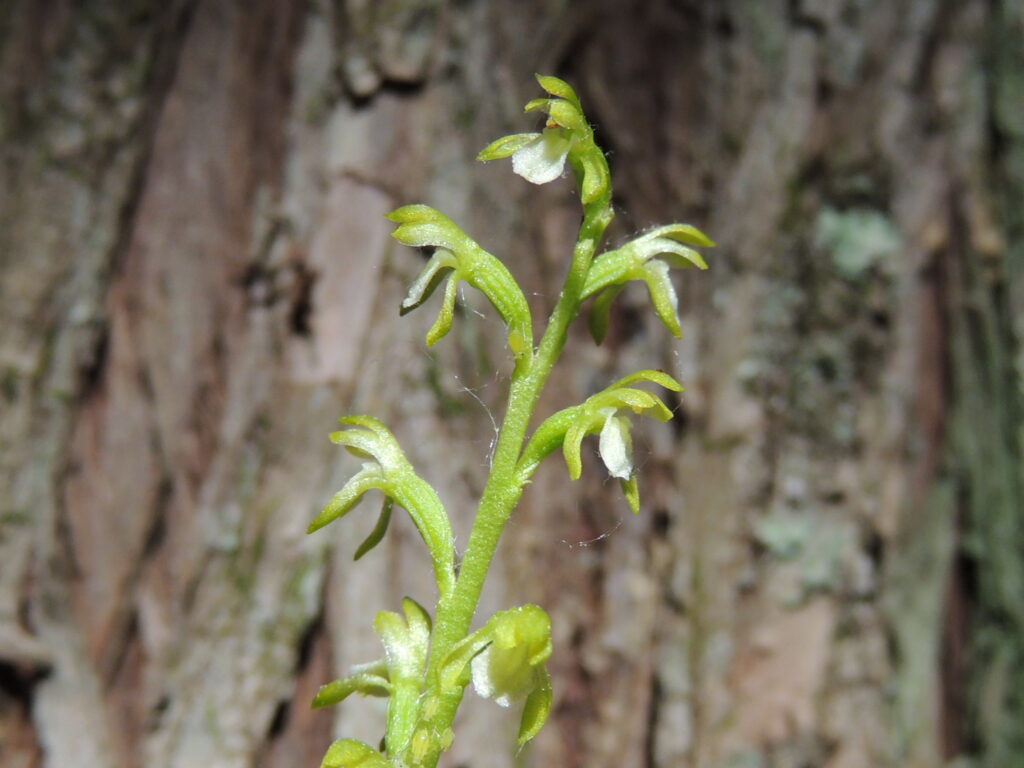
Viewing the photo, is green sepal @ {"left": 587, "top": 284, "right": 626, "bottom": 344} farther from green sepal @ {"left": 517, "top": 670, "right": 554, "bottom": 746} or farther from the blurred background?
the blurred background

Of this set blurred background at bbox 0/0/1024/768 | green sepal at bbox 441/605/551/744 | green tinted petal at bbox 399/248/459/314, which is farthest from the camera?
blurred background at bbox 0/0/1024/768

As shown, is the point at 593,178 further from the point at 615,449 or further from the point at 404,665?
the point at 404,665

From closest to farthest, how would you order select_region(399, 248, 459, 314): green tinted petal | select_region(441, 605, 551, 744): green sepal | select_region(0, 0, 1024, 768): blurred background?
select_region(441, 605, 551, 744): green sepal → select_region(399, 248, 459, 314): green tinted petal → select_region(0, 0, 1024, 768): blurred background

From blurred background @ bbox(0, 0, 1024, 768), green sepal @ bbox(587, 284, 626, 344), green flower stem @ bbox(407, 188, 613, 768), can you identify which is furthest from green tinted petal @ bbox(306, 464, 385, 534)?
blurred background @ bbox(0, 0, 1024, 768)

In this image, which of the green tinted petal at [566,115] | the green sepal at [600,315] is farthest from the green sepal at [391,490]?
the green tinted petal at [566,115]

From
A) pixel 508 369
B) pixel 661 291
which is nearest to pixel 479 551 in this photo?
pixel 661 291

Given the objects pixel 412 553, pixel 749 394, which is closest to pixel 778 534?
pixel 749 394

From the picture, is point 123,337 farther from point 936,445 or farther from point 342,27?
point 936,445

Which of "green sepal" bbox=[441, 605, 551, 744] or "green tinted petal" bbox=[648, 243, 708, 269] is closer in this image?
"green sepal" bbox=[441, 605, 551, 744]
